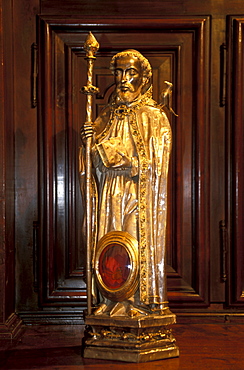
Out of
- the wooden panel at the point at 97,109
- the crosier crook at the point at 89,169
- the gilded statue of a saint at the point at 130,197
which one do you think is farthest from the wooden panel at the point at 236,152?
the crosier crook at the point at 89,169

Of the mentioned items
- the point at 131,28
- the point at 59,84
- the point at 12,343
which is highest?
the point at 131,28

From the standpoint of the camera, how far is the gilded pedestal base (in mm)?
2285

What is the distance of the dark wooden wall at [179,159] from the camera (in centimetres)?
290

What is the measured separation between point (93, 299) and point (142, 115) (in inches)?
35.8

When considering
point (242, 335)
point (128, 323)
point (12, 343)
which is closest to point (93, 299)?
point (128, 323)

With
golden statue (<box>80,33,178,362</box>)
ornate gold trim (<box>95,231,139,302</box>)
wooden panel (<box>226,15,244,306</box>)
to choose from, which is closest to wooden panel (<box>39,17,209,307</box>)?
wooden panel (<box>226,15,244,306</box>)

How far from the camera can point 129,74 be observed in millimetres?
2484

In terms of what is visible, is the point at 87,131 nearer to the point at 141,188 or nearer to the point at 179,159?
the point at 141,188

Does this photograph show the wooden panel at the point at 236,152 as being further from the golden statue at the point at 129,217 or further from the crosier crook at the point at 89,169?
the crosier crook at the point at 89,169

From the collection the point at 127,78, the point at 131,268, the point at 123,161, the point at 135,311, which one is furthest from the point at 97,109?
the point at 135,311

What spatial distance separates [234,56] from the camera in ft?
9.55

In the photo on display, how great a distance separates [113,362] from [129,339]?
0.12 metres

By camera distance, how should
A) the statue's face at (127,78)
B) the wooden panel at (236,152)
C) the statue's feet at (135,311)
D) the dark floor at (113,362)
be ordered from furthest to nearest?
the wooden panel at (236,152)
the statue's face at (127,78)
the statue's feet at (135,311)
the dark floor at (113,362)

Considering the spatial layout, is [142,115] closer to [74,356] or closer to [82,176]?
[82,176]
